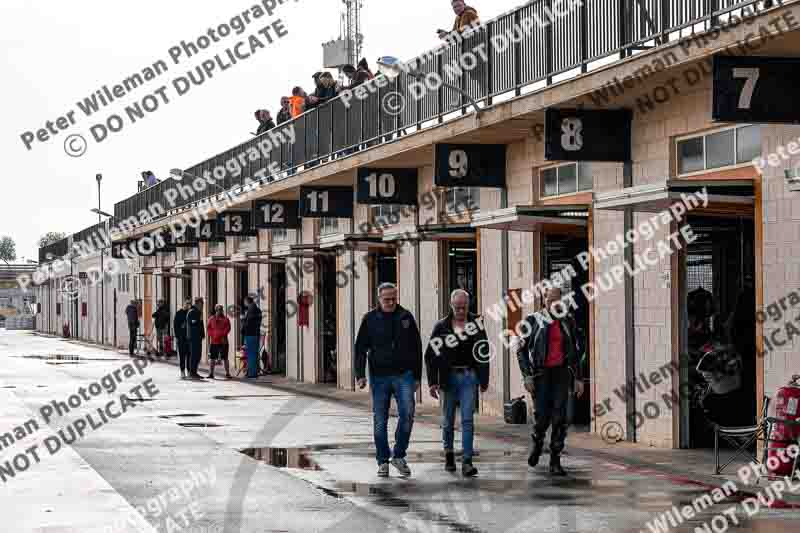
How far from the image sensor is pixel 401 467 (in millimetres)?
13945

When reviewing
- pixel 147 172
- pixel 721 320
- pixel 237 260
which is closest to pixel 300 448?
pixel 721 320

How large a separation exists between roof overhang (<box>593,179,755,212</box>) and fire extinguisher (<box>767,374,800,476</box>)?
7.82ft

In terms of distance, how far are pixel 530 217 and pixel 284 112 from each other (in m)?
16.9

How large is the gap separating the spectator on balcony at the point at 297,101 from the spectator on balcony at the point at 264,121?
99.7 inches

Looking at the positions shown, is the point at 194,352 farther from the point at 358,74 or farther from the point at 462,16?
the point at 462,16

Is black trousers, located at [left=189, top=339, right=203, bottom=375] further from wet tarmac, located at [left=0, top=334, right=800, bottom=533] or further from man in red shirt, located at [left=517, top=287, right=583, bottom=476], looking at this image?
man in red shirt, located at [left=517, top=287, right=583, bottom=476]

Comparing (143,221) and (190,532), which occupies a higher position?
(143,221)

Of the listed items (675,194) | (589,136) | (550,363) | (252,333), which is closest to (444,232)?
(589,136)

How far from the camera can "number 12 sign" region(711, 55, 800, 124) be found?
13.5 m

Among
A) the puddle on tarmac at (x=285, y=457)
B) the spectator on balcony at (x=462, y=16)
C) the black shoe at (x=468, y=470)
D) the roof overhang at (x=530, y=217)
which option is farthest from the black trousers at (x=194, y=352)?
the black shoe at (x=468, y=470)

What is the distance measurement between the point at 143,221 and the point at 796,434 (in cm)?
4397

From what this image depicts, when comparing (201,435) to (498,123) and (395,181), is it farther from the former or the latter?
(395,181)

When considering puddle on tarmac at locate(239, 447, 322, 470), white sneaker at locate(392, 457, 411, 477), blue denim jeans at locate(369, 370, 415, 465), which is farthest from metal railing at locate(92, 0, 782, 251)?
puddle on tarmac at locate(239, 447, 322, 470)

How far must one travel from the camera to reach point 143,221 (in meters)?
55.0
